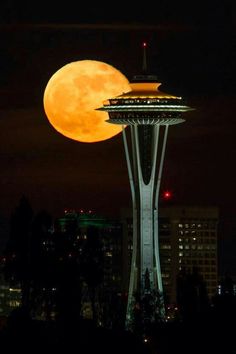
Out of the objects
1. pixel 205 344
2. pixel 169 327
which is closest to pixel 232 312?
pixel 169 327

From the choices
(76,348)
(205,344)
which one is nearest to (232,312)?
(205,344)

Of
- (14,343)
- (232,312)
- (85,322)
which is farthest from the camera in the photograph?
(232,312)

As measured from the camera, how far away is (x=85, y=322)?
591 feet

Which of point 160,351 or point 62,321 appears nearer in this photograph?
point 160,351

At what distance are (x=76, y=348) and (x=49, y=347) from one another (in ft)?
8.11

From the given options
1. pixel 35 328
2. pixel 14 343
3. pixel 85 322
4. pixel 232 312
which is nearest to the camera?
pixel 14 343

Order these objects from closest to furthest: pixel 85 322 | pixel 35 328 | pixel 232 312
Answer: pixel 35 328 < pixel 85 322 < pixel 232 312

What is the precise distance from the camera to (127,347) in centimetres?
16212

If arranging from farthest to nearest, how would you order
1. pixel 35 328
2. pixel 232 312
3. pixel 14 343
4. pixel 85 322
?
pixel 232 312 → pixel 85 322 → pixel 35 328 → pixel 14 343

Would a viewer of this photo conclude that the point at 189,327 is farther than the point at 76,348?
Yes

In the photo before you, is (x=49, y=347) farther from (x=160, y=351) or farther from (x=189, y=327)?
(x=189, y=327)

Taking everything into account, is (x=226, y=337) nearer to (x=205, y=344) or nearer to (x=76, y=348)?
(x=205, y=344)

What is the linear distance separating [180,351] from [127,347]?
602cm

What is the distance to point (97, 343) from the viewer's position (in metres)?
162
